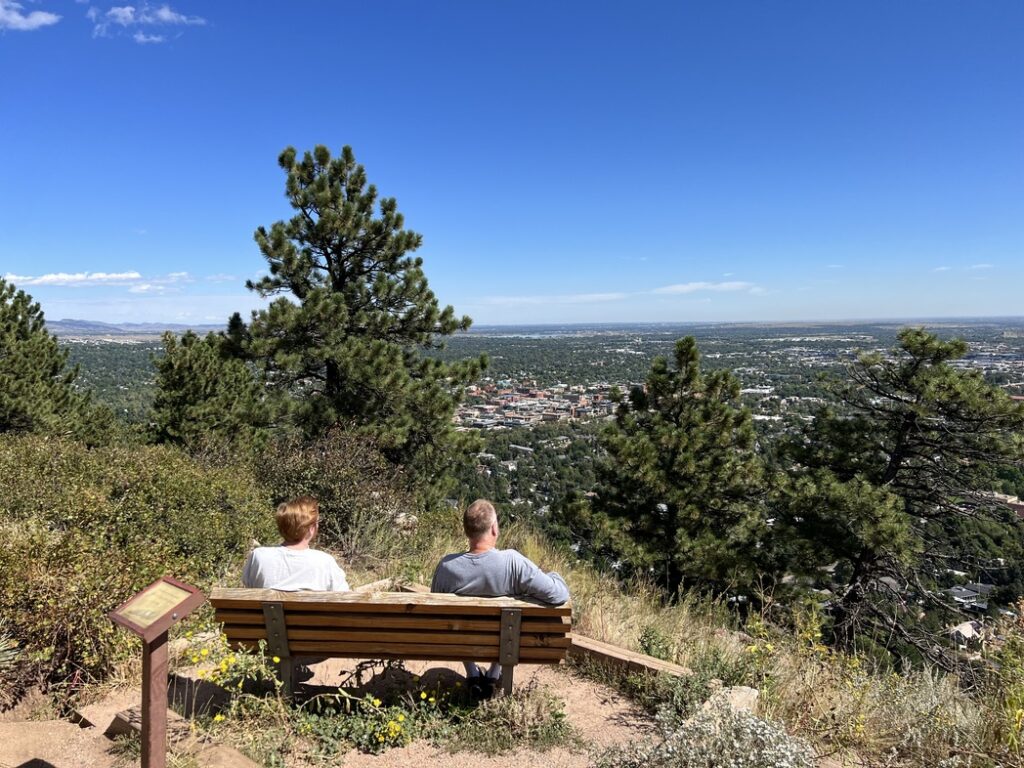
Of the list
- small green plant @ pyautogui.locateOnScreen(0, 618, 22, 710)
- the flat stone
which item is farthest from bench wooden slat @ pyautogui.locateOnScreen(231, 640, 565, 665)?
small green plant @ pyautogui.locateOnScreen(0, 618, 22, 710)

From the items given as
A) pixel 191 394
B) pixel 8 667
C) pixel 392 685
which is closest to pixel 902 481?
pixel 392 685

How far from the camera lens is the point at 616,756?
232 centimetres

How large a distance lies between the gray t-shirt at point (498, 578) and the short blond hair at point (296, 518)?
27.3 inches

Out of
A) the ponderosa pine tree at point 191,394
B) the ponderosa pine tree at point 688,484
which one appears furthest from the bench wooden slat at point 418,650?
the ponderosa pine tree at point 191,394

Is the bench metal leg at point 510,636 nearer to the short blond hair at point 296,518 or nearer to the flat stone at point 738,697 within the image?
the flat stone at point 738,697

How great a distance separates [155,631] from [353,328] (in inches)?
339

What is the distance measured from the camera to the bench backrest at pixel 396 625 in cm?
236

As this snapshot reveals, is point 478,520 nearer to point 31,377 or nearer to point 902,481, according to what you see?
point 902,481

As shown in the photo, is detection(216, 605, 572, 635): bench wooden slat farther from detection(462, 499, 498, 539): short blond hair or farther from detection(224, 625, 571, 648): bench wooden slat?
detection(462, 499, 498, 539): short blond hair

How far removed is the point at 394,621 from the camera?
7.76 feet

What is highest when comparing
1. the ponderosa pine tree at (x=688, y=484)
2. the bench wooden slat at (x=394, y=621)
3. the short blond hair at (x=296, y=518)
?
the short blond hair at (x=296, y=518)

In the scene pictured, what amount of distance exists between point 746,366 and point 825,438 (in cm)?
6342

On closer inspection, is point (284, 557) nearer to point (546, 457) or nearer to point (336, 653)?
point (336, 653)

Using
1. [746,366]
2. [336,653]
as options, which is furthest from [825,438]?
[746,366]
